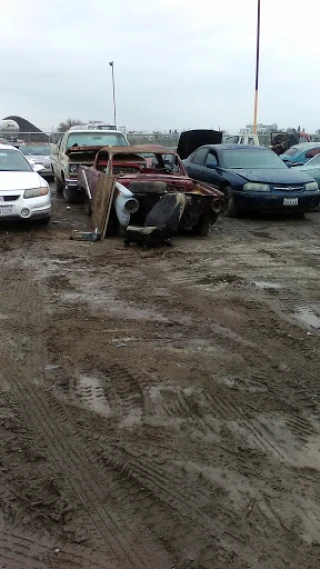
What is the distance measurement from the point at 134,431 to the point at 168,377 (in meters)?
0.70

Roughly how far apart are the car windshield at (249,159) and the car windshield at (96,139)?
317 centimetres

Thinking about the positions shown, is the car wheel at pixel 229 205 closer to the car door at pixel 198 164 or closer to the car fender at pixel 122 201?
the car door at pixel 198 164

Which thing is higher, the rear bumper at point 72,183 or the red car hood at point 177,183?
the red car hood at point 177,183

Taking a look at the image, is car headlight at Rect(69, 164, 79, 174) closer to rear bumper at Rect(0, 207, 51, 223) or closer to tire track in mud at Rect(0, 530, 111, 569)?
rear bumper at Rect(0, 207, 51, 223)

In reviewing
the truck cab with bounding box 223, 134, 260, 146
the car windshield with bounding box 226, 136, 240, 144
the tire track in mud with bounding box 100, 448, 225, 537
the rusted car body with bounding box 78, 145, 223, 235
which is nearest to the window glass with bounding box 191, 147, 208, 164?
the rusted car body with bounding box 78, 145, 223, 235

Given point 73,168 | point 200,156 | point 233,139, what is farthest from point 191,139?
point 73,168

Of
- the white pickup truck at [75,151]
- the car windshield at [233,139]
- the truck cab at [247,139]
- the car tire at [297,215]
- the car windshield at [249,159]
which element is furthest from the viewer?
the car windshield at [233,139]

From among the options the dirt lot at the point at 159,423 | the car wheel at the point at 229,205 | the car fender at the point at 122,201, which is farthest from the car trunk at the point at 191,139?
the dirt lot at the point at 159,423

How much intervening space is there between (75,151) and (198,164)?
293 cm

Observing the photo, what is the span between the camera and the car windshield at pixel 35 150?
19828 mm

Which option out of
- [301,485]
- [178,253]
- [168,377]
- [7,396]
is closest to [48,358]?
[7,396]

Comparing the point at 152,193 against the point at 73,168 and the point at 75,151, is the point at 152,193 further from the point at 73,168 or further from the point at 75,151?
the point at 75,151

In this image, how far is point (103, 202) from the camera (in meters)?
8.78

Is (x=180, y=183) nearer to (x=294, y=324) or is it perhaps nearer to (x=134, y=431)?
(x=294, y=324)
